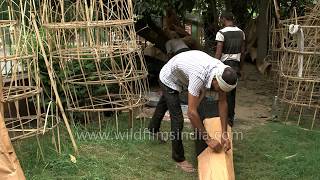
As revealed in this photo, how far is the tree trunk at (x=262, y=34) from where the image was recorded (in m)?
9.10

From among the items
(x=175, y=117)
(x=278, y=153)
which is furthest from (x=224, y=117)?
(x=278, y=153)

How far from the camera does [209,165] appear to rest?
12.8ft

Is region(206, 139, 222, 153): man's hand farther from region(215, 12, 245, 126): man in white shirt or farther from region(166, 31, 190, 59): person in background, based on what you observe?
region(166, 31, 190, 59): person in background

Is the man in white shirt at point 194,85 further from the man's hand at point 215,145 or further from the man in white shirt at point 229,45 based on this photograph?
the man in white shirt at point 229,45

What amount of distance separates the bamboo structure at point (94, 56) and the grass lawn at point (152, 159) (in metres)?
0.48

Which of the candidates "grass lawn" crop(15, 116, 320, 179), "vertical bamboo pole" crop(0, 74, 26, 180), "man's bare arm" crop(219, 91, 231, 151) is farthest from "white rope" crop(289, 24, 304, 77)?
"vertical bamboo pole" crop(0, 74, 26, 180)

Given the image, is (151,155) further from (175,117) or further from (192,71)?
(192,71)

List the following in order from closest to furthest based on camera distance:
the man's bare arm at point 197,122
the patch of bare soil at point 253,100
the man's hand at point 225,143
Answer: the man's bare arm at point 197,122 → the man's hand at point 225,143 → the patch of bare soil at point 253,100

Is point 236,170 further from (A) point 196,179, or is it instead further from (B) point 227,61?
(B) point 227,61

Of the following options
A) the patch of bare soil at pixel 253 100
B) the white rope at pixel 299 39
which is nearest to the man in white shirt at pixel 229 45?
the white rope at pixel 299 39

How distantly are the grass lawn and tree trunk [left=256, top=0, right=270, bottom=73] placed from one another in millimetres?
3872

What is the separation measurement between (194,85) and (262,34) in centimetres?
584

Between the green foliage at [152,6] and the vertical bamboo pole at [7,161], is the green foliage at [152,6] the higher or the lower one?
the higher one

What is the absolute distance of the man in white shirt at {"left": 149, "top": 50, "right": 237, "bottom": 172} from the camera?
380cm
